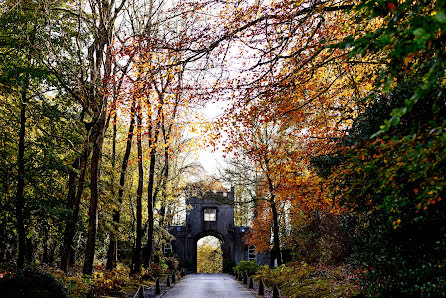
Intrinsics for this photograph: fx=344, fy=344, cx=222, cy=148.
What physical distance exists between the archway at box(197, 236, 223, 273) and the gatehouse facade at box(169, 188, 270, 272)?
1059 centimetres

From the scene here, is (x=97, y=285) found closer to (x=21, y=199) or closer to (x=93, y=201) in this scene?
(x=93, y=201)

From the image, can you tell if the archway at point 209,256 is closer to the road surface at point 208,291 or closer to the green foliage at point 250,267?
the green foliage at point 250,267

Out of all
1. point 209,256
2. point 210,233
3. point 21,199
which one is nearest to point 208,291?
point 21,199

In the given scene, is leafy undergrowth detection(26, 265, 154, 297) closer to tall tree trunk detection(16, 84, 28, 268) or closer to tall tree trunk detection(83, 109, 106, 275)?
tall tree trunk detection(83, 109, 106, 275)

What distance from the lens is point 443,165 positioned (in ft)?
14.0

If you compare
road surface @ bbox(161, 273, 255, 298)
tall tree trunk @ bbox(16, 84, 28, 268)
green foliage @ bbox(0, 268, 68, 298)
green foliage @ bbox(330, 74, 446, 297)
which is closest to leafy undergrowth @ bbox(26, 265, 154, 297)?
green foliage @ bbox(0, 268, 68, 298)

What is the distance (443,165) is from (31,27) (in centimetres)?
1409

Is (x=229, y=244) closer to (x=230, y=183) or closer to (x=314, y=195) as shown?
(x=230, y=183)

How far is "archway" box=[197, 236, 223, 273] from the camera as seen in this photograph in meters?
50.2

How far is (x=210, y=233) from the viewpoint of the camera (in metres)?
39.8

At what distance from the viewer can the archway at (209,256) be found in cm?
5016

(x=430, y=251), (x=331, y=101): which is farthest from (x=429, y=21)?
(x=331, y=101)

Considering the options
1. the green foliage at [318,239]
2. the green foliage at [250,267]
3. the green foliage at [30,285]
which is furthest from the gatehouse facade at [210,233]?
the green foliage at [30,285]

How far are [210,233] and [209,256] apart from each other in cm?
1173
